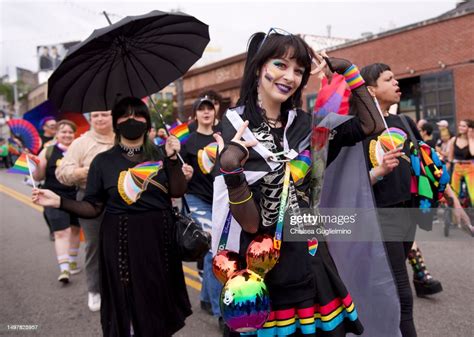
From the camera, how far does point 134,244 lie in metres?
3.00

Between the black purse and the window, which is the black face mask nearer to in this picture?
the black purse

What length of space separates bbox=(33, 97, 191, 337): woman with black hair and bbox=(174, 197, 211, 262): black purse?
10cm

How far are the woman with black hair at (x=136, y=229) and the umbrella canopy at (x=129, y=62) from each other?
17cm

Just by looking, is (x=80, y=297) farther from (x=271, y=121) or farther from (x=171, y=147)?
(x=271, y=121)

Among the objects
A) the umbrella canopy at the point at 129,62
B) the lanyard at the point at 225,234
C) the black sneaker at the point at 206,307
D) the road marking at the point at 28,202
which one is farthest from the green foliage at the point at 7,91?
the lanyard at the point at 225,234

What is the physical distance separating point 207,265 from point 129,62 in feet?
6.54

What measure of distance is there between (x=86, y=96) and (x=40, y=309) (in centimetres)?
253

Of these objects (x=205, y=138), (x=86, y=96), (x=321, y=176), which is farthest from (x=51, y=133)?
(x=321, y=176)

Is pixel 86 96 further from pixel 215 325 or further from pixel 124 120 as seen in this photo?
pixel 215 325

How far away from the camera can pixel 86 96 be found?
3107 mm

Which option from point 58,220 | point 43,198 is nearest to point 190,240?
point 43,198

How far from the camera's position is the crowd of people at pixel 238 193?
189 cm

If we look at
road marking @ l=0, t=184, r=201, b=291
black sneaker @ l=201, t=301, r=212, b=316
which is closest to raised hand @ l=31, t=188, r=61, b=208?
black sneaker @ l=201, t=301, r=212, b=316

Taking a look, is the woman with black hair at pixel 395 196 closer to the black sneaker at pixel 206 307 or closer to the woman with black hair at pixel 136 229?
the woman with black hair at pixel 136 229
